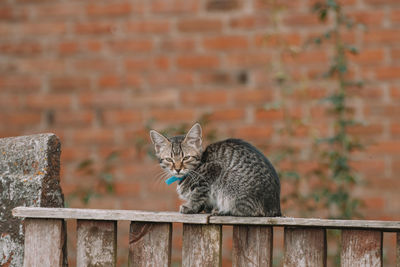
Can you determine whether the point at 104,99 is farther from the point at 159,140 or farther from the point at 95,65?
the point at 159,140

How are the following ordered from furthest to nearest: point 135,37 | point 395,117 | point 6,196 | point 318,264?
1. point 135,37
2. point 395,117
3. point 6,196
4. point 318,264

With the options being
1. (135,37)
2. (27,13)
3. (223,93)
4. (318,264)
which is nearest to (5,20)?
(27,13)

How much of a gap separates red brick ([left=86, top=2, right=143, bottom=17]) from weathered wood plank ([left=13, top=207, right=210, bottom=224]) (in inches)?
122

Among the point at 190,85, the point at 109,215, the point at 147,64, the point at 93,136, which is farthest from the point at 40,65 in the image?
the point at 109,215

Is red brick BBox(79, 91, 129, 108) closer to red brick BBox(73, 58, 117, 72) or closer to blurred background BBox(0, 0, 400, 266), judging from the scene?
blurred background BBox(0, 0, 400, 266)

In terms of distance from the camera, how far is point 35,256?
A: 2.73m

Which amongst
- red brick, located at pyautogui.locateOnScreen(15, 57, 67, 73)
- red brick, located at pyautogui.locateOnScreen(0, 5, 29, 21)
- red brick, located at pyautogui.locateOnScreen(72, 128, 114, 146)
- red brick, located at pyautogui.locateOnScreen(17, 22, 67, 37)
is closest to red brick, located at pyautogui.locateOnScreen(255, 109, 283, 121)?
red brick, located at pyautogui.locateOnScreen(72, 128, 114, 146)

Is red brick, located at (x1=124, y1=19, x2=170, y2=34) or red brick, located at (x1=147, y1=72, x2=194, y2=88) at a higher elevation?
red brick, located at (x1=124, y1=19, x2=170, y2=34)

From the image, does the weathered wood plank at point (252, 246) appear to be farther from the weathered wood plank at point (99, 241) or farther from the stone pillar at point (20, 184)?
the stone pillar at point (20, 184)

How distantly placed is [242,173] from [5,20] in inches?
133

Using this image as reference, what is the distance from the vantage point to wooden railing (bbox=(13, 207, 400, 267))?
8.45ft

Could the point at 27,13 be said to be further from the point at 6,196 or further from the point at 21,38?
the point at 6,196

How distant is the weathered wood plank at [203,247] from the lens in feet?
8.79

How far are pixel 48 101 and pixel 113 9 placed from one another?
93cm
